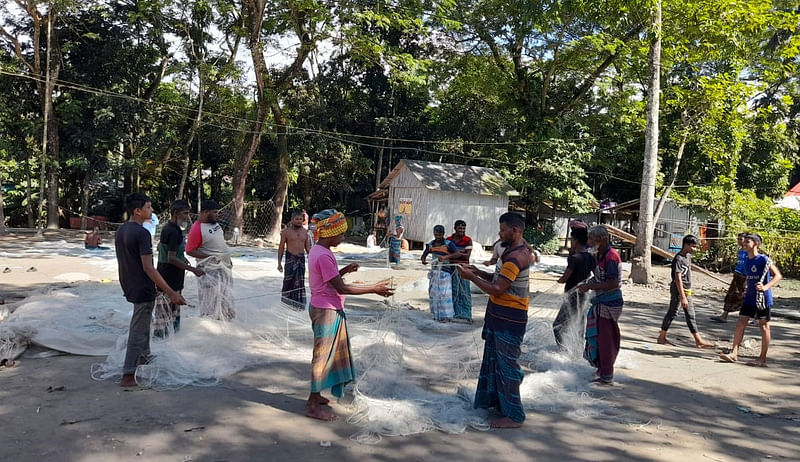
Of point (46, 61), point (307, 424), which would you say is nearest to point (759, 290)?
point (307, 424)

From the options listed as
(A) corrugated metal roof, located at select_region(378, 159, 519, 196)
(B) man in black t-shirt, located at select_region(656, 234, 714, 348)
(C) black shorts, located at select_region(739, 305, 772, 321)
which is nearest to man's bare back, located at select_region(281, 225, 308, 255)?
(B) man in black t-shirt, located at select_region(656, 234, 714, 348)

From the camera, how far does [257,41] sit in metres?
18.3

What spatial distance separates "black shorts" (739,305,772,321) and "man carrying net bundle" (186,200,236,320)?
576 centimetres

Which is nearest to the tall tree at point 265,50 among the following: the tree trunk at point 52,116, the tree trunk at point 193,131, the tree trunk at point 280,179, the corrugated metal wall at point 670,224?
the tree trunk at point 280,179

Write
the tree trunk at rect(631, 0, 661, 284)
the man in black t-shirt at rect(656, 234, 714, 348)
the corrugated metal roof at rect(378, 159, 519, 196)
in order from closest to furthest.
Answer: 1. the man in black t-shirt at rect(656, 234, 714, 348)
2. the tree trunk at rect(631, 0, 661, 284)
3. the corrugated metal roof at rect(378, 159, 519, 196)

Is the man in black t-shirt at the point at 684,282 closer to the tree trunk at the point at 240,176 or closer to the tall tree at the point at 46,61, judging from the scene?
the tree trunk at the point at 240,176

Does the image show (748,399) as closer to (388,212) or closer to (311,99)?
(388,212)

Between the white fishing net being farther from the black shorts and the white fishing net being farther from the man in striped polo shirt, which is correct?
the black shorts

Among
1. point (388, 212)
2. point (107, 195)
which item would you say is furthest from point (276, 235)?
point (107, 195)

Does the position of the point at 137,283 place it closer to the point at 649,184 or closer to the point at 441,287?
the point at 441,287

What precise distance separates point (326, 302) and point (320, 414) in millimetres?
817

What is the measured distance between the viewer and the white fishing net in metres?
4.20

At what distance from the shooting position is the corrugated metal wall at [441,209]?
72.1 ft

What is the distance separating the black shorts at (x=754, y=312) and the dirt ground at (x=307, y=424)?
615 millimetres
